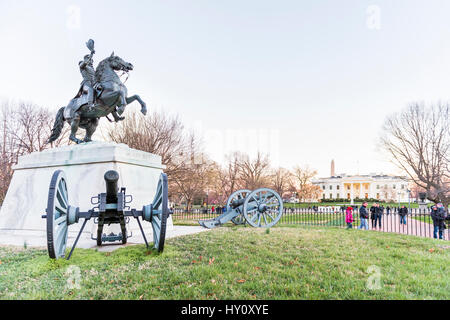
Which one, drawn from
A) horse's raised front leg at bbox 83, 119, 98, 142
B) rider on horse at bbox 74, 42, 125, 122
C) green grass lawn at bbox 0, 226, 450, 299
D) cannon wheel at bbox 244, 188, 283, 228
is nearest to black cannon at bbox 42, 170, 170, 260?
green grass lawn at bbox 0, 226, 450, 299

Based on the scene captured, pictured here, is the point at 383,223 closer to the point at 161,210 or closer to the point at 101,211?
the point at 161,210

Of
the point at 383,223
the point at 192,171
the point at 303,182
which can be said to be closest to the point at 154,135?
the point at 192,171

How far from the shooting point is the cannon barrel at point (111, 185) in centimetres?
439

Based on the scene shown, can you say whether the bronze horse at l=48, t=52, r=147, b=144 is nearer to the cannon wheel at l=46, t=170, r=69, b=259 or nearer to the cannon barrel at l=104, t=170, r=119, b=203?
the cannon wheel at l=46, t=170, r=69, b=259

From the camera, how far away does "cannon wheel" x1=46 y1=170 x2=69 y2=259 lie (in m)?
3.93

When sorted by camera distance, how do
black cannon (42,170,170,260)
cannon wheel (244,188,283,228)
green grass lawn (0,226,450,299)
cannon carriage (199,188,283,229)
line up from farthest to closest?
cannon carriage (199,188,283,229), cannon wheel (244,188,283,228), black cannon (42,170,170,260), green grass lawn (0,226,450,299)

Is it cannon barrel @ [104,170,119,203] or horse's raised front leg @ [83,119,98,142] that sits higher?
horse's raised front leg @ [83,119,98,142]

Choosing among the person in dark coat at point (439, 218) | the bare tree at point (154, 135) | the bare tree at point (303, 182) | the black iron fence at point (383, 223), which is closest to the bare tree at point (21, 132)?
the bare tree at point (154, 135)

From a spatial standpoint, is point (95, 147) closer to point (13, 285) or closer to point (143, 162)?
point (143, 162)

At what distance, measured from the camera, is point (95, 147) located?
835cm

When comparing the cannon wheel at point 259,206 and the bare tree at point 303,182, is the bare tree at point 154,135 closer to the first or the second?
the cannon wheel at point 259,206

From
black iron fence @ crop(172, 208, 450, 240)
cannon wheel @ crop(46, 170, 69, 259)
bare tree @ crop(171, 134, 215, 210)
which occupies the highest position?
bare tree @ crop(171, 134, 215, 210)

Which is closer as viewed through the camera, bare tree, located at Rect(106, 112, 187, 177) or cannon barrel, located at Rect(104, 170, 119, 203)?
cannon barrel, located at Rect(104, 170, 119, 203)

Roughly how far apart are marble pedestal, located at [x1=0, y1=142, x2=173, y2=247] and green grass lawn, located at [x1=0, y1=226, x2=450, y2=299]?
2191mm
